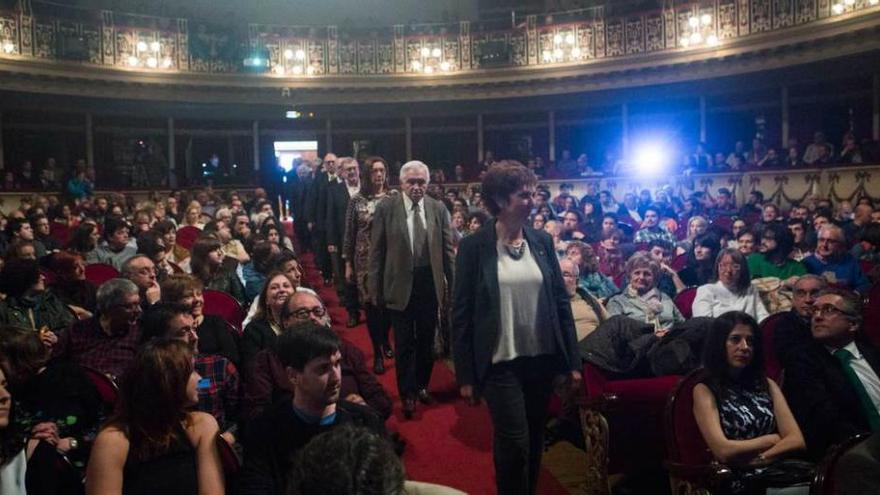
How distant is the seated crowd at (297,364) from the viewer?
2.16 metres

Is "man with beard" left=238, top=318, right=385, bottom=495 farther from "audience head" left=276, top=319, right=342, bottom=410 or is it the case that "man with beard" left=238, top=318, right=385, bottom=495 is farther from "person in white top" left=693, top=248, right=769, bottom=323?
"person in white top" left=693, top=248, right=769, bottom=323

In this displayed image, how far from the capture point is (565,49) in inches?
650

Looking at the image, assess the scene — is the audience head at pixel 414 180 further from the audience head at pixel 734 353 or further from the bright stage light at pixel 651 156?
the bright stage light at pixel 651 156

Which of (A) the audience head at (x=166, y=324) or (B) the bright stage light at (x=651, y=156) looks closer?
(A) the audience head at (x=166, y=324)

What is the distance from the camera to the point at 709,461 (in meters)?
2.91

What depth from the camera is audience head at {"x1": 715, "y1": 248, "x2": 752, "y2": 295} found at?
14.7ft

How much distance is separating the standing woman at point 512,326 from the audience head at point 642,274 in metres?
1.81

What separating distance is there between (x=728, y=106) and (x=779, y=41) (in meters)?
3.04

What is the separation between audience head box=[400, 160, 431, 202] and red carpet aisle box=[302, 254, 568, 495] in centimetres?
133

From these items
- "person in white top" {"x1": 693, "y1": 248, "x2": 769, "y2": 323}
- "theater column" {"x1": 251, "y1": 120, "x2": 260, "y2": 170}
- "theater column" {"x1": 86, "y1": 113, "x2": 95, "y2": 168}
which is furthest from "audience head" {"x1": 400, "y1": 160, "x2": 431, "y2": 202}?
"theater column" {"x1": 251, "y1": 120, "x2": 260, "y2": 170}

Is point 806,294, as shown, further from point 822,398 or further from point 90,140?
point 90,140

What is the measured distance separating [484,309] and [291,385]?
2.52 ft

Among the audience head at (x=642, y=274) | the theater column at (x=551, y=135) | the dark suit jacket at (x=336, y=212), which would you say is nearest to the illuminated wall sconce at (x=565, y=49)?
the theater column at (x=551, y=135)

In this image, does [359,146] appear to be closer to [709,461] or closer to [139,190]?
[139,190]
